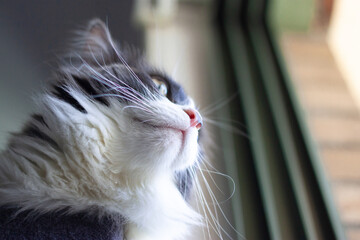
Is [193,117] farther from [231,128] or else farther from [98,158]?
[231,128]

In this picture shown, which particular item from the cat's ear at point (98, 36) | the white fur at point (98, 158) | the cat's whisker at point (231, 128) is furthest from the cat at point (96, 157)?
the cat's whisker at point (231, 128)

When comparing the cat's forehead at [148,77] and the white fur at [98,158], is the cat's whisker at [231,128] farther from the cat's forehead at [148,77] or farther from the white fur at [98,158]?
the white fur at [98,158]

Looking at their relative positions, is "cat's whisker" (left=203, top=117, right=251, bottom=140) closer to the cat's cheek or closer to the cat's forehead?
the cat's forehead

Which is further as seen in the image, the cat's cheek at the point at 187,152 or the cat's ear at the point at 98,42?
the cat's ear at the point at 98,42

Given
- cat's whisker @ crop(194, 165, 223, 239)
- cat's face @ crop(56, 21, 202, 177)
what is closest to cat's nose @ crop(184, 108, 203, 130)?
cat's face @ crop(56, 21, 202, 177)

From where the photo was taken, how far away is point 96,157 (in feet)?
1.86

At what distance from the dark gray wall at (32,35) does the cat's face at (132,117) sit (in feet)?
0.48

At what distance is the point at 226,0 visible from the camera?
1.32 meters

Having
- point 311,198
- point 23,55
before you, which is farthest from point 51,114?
point 311,198

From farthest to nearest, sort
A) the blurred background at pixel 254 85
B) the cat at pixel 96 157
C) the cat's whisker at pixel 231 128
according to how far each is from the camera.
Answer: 1. the cat's whisker at pixel 231 128
2. the blurred background at pixel 254 85
3. the cat at pixel 96 157

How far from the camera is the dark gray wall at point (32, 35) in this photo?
0.77 metres

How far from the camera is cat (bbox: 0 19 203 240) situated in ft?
1.82

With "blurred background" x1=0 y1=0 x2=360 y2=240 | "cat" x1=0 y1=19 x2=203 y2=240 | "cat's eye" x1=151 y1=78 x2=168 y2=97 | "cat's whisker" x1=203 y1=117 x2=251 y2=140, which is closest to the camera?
"cat" x1=0 y1=19 x2=203 y2=240

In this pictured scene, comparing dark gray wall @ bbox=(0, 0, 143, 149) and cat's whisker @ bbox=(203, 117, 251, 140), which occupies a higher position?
cat's whisker @ bbox=(203, 117, 251, 140)
